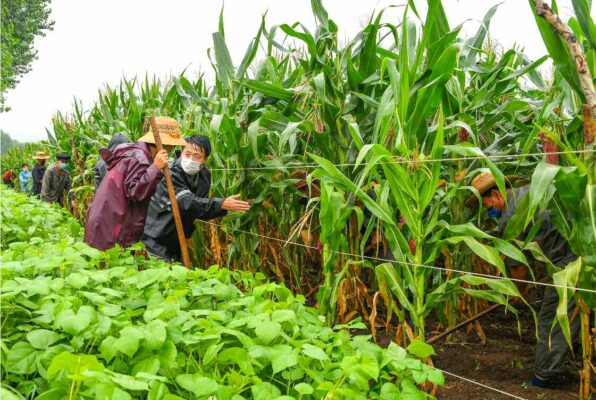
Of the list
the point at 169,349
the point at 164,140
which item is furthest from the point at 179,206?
the point at 169,349

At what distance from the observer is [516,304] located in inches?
173

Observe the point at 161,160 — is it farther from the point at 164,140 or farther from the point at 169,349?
the point at 169,349

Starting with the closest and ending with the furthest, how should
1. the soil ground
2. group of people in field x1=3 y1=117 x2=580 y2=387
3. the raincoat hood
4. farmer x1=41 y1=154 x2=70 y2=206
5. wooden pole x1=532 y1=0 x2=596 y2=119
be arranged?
1. wooden pole x1=532 y1=0 x2=596 y2=119
2. the soil ground
3. group of people in field x1=3 y1=117 x2=580 y2=387
4. the raincoat hood
5. farmer x1=41 y1=154 x2=70 y2=206

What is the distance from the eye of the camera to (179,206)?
3.88 metres

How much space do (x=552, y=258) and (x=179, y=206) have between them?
93.7 inches

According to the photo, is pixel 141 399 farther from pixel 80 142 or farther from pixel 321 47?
pixel 80 142

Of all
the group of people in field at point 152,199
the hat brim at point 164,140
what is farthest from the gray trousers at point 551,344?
the hat brim at point 164,140

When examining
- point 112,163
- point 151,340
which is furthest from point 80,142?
point 151,340

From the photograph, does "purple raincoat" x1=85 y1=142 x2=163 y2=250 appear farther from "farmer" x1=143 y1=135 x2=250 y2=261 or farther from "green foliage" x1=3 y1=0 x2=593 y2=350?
"green foliage" x1=3 y1=0 x2=593 y2=350

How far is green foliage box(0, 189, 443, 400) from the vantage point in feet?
4.10

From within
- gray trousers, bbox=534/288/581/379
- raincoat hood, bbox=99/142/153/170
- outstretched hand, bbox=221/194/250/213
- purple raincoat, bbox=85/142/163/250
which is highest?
raincoat hood, bbox=99/142/153/170

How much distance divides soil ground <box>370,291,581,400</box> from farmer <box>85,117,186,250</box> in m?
1.83

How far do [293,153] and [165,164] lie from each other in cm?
92

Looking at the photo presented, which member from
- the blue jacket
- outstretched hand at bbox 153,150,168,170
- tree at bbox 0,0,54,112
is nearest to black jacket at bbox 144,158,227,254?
outstretched hand at bbox 153,150,168,170
